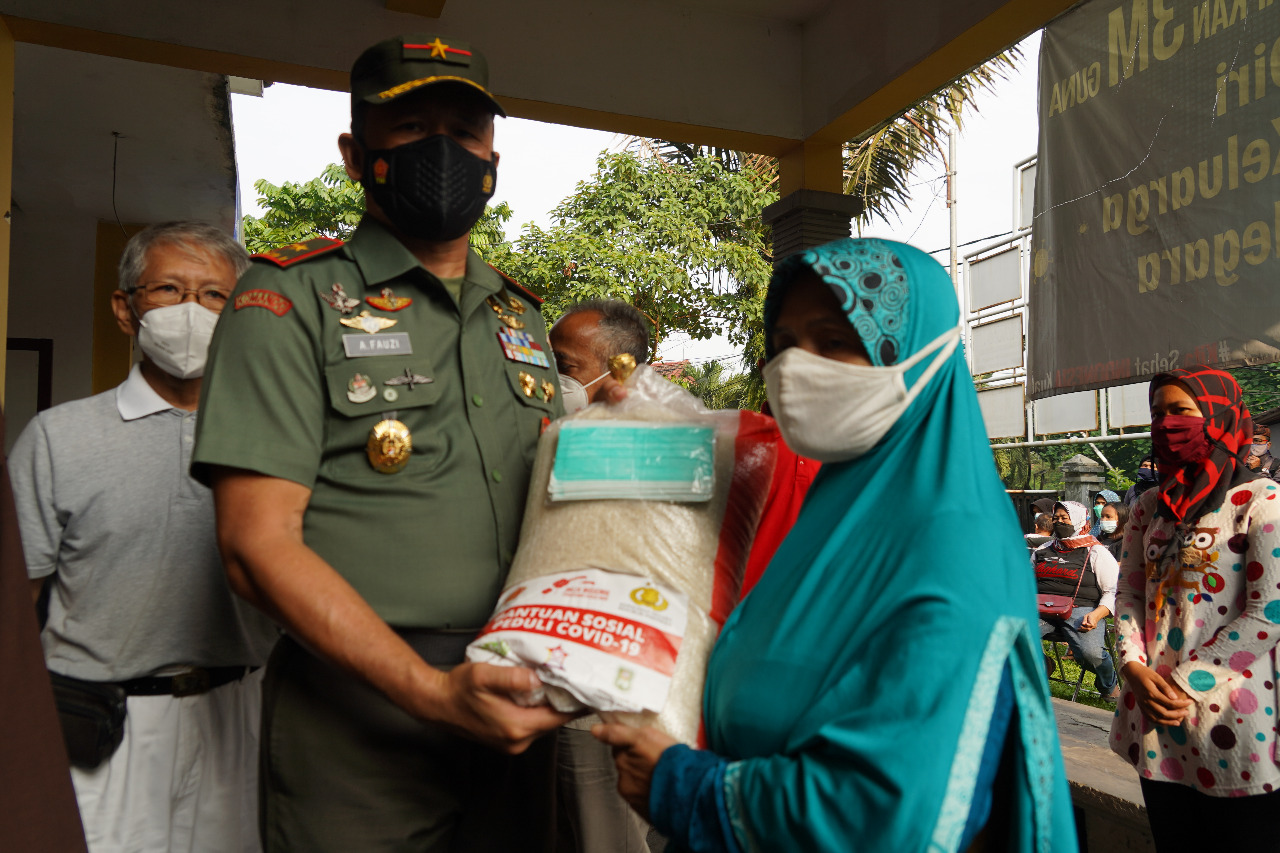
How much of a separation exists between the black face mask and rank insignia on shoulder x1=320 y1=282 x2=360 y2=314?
0.17m

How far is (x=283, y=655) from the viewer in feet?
4.77

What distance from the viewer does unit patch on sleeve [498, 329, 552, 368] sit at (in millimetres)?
1673

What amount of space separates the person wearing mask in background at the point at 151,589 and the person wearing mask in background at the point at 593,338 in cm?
156

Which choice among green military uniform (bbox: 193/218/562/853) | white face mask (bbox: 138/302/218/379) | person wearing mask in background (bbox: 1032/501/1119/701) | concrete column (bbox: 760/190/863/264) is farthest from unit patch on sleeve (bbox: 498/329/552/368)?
→ person wearing mask in background (bbox: 1032/501/1119/701)

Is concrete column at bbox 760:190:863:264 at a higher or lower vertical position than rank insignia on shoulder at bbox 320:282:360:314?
higher

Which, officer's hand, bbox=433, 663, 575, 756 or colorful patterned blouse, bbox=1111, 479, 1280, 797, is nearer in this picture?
officer's hand, bbox=433, 663, 575, 756

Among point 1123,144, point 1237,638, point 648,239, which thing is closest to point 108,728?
point 1237,638

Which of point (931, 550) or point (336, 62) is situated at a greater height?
point (336, 62)

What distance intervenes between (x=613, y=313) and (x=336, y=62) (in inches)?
83.2

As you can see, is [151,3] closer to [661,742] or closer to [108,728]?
[108,728]

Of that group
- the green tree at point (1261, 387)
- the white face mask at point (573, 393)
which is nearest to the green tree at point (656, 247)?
the white face mask at point (573, 393)

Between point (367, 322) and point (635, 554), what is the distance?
24.5 inches

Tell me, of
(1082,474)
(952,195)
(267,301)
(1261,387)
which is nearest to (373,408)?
(267,301)

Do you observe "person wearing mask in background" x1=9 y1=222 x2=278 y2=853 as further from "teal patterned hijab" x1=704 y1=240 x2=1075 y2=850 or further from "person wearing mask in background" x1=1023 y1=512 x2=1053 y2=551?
"person wearing mask in background" x1=1023 y1=512 x2=1053 y2=551
